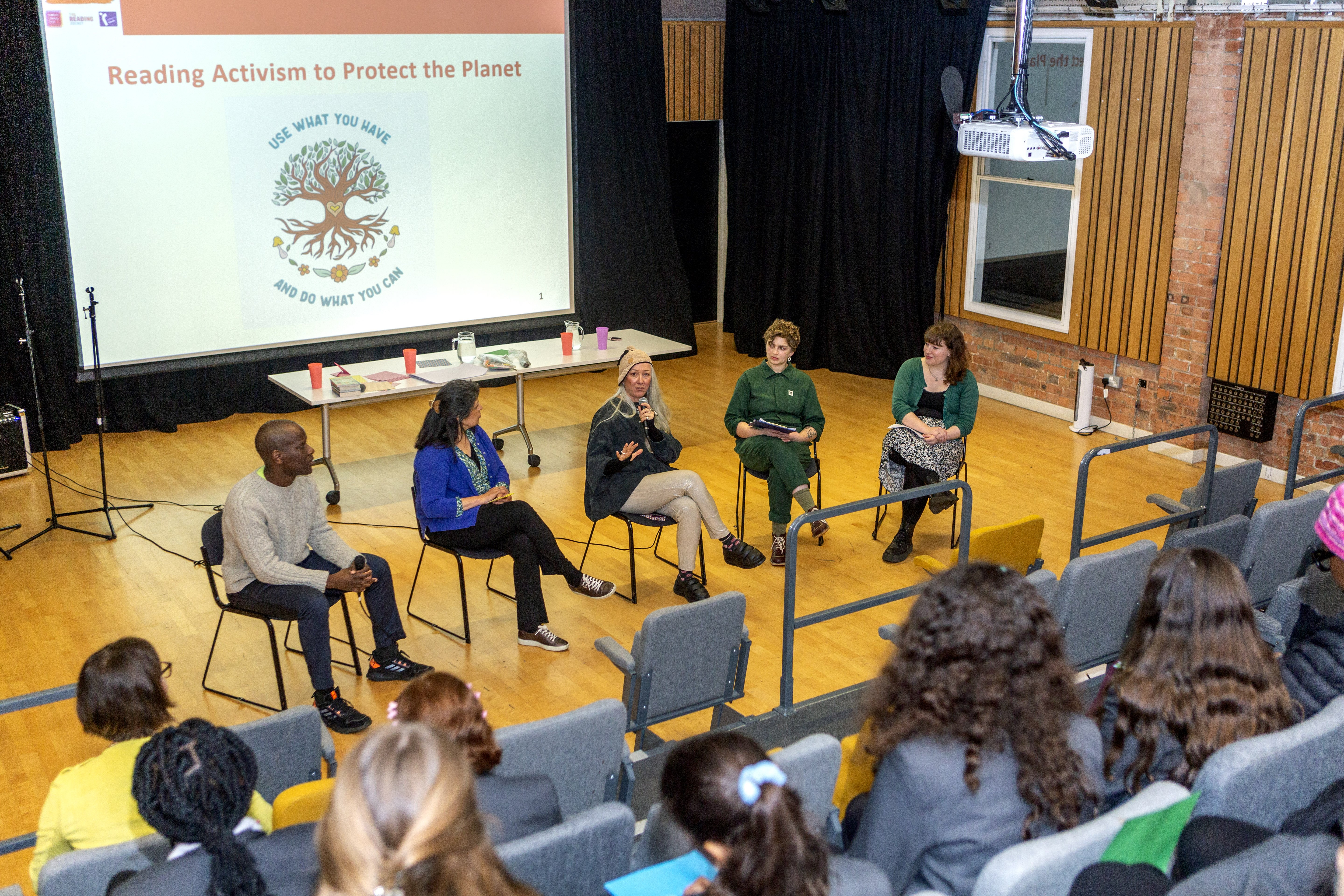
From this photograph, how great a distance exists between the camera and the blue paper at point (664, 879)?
2.01 m

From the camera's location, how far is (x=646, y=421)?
534cm

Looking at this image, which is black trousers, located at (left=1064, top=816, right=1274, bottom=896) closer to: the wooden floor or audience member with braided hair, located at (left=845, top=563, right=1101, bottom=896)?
audience member with braided hair, located at (left=845, top=563, right=1101, bottom=896)

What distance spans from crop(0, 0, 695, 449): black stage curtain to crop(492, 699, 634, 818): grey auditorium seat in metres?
5.35

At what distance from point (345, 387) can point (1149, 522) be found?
157 inches

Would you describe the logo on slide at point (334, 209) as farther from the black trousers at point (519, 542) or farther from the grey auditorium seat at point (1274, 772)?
the grey auditorium seat at point (1274, 772)

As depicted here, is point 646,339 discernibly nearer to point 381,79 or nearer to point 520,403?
point 520,403

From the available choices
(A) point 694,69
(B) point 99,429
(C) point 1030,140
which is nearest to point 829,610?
(C) point 1030,140

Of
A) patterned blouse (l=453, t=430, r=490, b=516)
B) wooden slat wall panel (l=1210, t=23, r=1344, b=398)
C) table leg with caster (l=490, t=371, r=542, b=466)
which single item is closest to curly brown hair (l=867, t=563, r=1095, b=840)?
patterned blouse (l=453, t=430, r=490, b=516)

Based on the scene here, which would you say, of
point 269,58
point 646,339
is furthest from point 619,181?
point 269,58

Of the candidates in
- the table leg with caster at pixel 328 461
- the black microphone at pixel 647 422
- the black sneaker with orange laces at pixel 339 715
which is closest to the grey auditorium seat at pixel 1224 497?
the black microphone at pixel 647 422

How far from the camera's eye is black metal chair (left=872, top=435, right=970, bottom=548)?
5.87 metres

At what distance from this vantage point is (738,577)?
553cm

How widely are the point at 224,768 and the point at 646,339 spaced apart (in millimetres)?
5695

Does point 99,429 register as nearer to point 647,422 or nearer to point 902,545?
point 647,422
